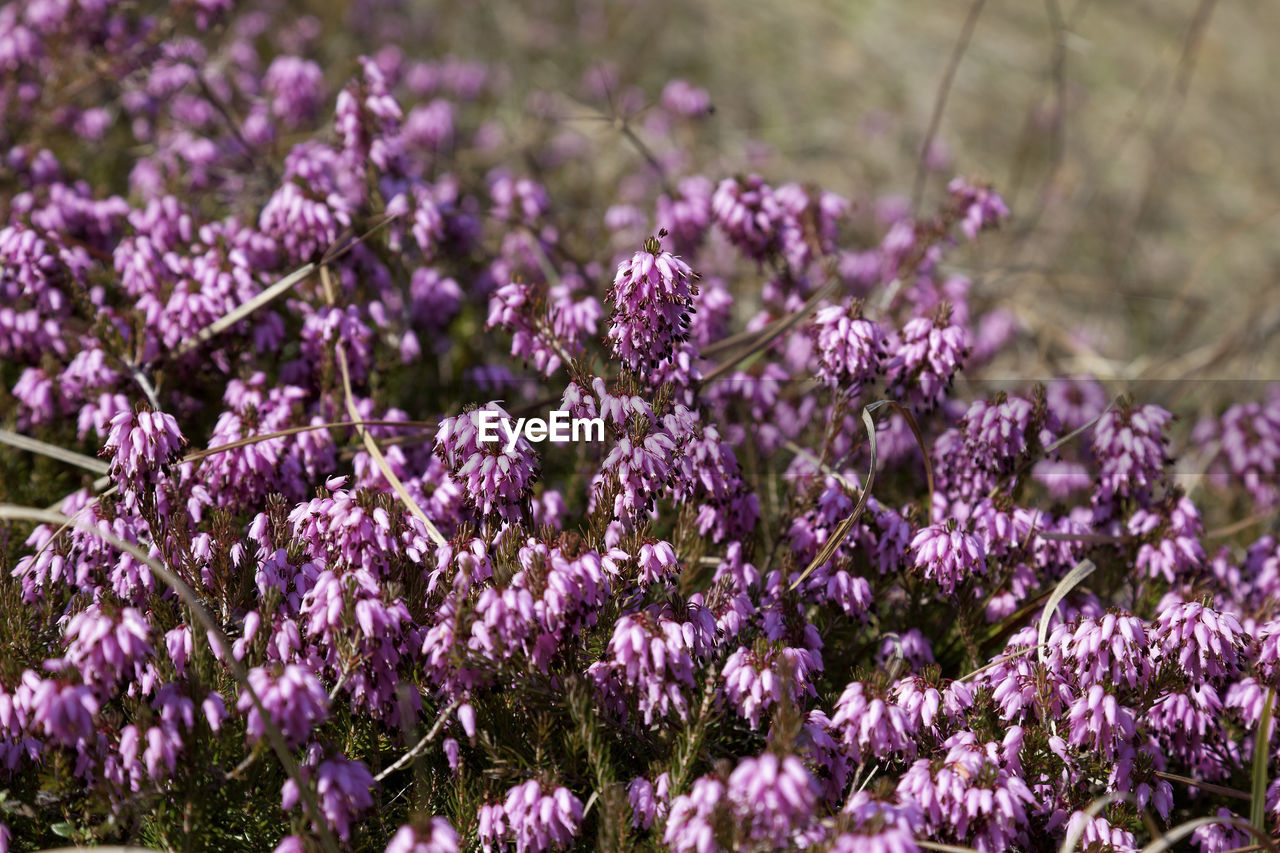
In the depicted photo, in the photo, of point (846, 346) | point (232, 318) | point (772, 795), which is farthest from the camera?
point (232, 318)

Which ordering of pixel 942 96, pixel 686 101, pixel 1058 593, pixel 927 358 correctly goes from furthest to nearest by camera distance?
pixel 686 101 → pixel 942 96 → pixel 927 358 → pixel 1058 593

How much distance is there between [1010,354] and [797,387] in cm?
458

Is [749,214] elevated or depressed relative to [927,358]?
elevated

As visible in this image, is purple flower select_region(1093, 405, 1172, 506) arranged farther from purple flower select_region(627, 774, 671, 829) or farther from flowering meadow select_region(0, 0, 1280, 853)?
purple flower select_region(627, 774, 671, 829)

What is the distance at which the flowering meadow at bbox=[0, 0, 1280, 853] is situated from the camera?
11.0 feet

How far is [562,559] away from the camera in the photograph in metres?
3.39

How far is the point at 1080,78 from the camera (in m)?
15.4

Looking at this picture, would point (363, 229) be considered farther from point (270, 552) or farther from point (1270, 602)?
point (1270, 602)

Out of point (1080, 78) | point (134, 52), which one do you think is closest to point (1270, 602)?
point (134, 52)

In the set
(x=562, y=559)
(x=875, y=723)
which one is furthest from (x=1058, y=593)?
(x=562, y=559)

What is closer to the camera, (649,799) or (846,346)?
(649,799)

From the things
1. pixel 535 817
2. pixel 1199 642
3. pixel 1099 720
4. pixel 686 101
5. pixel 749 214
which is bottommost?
pixel 1099 720

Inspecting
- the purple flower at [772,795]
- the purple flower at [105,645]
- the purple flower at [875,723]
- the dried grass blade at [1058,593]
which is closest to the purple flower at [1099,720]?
the dried grass blade at [1058,593]

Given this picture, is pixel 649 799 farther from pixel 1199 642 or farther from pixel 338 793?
pixel 1199 642
